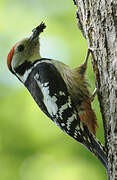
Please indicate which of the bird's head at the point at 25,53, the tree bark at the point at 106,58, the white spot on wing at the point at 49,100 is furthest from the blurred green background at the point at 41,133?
the tree bark at the point at 106,58

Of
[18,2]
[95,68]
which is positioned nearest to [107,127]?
[95,68]

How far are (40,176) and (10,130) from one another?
93cm

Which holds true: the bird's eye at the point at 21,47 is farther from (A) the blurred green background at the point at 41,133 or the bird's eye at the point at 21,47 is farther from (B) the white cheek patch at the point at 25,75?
(A) the blurred green background at the point at 41,133

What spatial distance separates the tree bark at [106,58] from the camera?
129 inches

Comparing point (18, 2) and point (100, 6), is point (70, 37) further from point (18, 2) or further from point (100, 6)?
point (100, 6)

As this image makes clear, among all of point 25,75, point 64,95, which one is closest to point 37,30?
point 25,75

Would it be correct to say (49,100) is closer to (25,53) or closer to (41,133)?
(25,53)

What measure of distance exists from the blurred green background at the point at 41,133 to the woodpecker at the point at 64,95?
1.25 metres

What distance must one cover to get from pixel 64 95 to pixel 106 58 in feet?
3.10

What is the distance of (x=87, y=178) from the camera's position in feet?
18.5

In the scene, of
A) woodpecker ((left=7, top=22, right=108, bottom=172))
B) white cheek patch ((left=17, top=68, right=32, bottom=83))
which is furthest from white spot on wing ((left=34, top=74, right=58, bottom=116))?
white cheek patch ((left=17, top=68, right=32, bottom=83))

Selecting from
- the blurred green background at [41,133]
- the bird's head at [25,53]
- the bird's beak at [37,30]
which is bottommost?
the blurred green background at [41,133]

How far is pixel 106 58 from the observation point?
3422 mm

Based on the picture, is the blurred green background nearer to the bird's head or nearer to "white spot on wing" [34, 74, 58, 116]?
the bird's head
